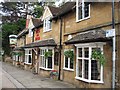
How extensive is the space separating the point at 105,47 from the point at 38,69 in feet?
43.6

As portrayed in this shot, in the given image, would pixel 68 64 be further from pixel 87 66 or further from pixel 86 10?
pixel 86 10

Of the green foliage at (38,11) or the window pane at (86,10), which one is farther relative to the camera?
the green foliage at (38,11)

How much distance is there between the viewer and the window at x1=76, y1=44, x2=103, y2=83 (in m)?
13.1

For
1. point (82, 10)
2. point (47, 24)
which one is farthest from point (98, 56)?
point (47, 24)

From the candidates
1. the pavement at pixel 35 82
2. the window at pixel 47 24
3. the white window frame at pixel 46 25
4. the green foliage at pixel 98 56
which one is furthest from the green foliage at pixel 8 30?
the green foliage at pixel 98 56

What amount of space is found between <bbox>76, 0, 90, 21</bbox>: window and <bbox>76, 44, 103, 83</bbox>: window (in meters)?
2.06

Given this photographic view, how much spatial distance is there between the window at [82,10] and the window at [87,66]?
2064 millimetres

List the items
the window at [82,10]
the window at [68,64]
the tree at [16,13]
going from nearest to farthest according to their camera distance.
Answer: the window at [82,10], the window at [68,64], the tree at [16,13]

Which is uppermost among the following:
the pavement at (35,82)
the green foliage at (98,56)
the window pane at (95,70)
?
the green foliage at (98,56)

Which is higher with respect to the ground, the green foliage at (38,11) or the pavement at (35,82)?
the green foliage at (38,11)

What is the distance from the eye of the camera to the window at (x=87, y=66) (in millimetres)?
13109

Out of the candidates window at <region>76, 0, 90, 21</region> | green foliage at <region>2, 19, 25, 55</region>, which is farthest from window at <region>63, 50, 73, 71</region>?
green foliage at <region>2, 19, 25, 55</region>

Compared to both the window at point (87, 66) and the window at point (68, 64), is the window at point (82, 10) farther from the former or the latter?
the window at point (68, 64)

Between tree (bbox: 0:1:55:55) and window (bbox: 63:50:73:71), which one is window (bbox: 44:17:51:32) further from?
tree (bbox: 0:1:55:55)
